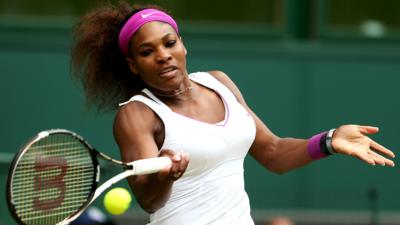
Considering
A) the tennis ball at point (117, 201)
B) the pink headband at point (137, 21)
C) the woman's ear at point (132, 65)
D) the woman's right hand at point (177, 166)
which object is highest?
the pink headband at point (137, 21)

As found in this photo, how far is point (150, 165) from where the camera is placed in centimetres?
398

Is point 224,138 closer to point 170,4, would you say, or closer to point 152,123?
point 152,123

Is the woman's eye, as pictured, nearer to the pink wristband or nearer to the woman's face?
the woman's face

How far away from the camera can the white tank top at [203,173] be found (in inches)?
171

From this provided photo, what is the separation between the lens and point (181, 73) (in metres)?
4.49

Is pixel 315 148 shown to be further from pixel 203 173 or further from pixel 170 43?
pixel 170 43

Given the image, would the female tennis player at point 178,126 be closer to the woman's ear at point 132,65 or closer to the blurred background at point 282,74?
the woman's ear at point 132,65

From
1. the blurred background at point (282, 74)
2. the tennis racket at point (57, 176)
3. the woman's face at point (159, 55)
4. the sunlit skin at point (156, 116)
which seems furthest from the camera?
the blurred background at point (282, 74)

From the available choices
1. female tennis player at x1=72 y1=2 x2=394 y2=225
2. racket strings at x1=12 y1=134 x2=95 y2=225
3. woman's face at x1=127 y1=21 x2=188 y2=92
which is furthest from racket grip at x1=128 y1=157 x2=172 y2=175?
woman's face at x1=127 y1=21 x2=188 y2=92

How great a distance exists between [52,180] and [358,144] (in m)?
1.23

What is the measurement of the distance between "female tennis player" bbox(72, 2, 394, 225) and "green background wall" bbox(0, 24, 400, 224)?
389 centimetres

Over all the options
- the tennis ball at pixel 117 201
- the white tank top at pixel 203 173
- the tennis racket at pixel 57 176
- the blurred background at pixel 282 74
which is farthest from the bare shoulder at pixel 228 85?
the blurred background at pixel 282 74

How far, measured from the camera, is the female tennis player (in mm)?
4332

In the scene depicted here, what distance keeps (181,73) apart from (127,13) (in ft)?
1.39
